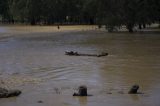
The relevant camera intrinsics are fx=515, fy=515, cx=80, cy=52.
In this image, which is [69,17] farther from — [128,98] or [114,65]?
[128,98]

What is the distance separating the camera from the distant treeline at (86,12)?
44125 millimetres

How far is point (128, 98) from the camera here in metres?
11.0

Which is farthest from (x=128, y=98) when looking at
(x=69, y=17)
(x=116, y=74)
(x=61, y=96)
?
(x=69, y=17)

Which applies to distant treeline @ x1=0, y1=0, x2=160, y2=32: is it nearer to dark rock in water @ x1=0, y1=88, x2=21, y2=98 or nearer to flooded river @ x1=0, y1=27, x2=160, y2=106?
flooded river @ x1=0, y1=27, x2=160, y2=106

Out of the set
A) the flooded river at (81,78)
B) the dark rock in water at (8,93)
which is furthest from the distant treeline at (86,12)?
the dark rock in water at (8,93)

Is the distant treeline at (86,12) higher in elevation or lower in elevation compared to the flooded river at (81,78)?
higher


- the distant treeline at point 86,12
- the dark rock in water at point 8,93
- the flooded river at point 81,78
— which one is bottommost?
the flooded river at point 81,78

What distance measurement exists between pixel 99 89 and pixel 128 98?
5.08 ft

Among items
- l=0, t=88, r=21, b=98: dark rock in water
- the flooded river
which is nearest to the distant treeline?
the flooded river

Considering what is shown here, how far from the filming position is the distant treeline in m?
44.1

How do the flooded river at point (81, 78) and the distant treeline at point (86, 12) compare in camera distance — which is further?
the distant treeline at point (86, 12)

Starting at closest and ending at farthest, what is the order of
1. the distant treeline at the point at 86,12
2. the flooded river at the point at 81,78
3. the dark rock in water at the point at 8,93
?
the flooded river at the point at 81,78 → the dark rock in water at the point at 8,93 → the distant treeline at the point at 86,12

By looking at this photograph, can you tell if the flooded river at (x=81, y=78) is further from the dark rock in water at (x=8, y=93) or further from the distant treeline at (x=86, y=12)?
the distant treeline at (x=86, y=12)

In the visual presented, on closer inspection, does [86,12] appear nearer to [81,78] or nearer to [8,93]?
[81,78]
